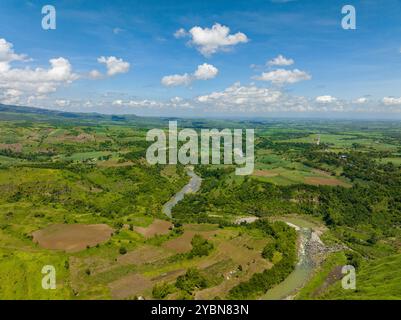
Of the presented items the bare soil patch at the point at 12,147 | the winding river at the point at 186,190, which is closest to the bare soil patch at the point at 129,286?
the winding river at the point at 186,190

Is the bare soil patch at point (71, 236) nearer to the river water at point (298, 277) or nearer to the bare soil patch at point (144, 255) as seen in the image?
the bare soil patch at point (144, 255)

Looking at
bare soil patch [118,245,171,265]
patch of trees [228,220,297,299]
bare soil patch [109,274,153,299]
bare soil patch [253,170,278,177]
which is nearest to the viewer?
bare soil patch [109,274,153,299]

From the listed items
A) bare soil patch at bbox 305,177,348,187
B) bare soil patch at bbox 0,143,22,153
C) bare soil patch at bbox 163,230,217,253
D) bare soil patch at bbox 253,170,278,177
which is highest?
bare soil patch at bbox 0,143,22,153

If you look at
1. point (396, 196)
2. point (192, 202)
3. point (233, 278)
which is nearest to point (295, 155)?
point (396, 196)

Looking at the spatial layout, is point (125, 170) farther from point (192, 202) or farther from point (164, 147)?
point (164, 147)

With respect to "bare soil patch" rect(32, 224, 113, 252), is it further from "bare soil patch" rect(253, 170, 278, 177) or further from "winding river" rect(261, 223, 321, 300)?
"bare soil patch" rect(253, 170, 278, 177)

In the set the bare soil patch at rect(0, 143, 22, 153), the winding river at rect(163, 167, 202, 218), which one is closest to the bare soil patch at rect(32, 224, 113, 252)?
the winding river at rect(163, 167, 202, 218)
